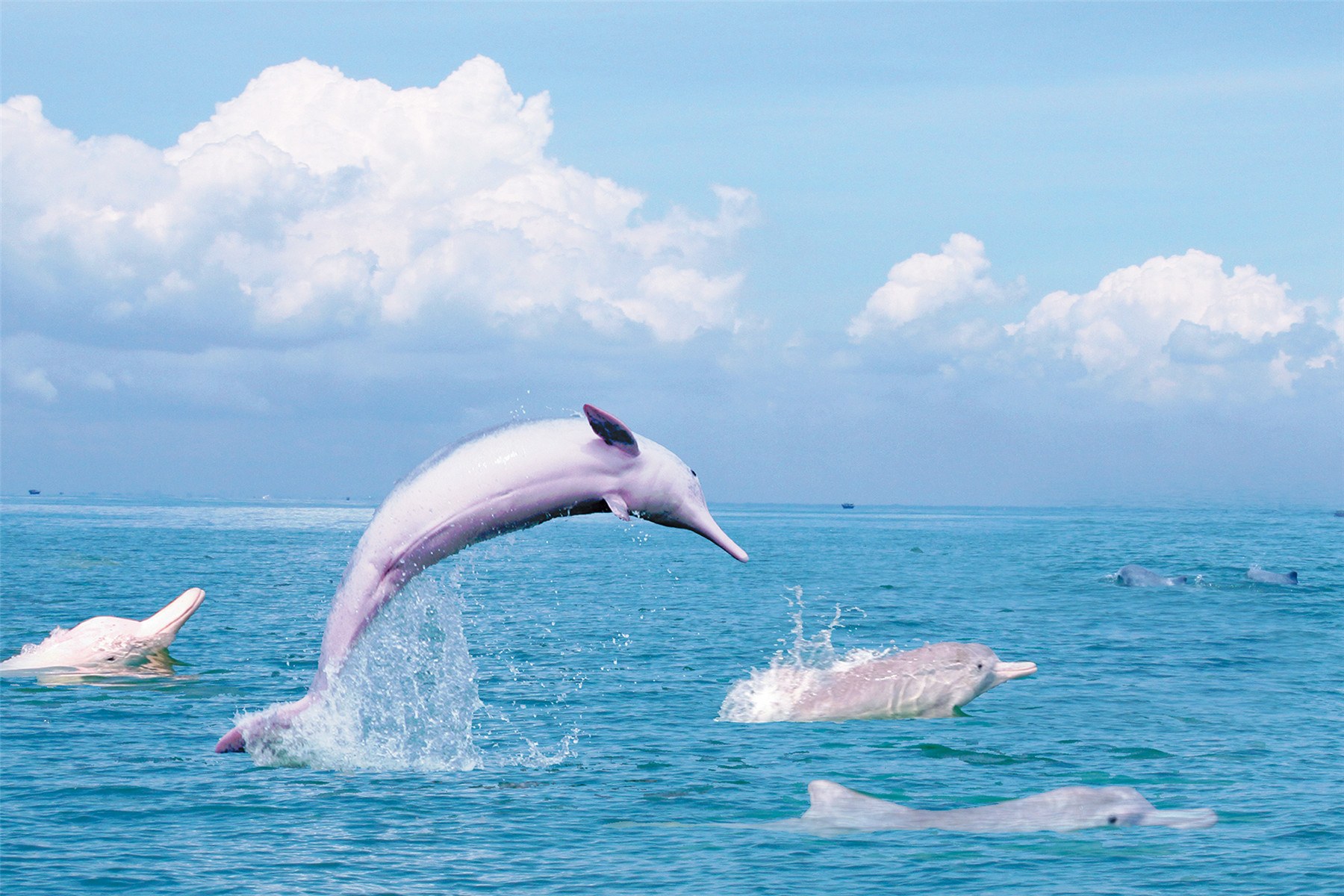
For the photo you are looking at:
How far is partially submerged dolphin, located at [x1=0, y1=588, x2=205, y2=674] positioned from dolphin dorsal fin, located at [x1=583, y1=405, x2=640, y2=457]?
57.2 ft

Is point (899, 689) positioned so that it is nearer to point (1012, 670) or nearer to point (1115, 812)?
point (1012, 670)

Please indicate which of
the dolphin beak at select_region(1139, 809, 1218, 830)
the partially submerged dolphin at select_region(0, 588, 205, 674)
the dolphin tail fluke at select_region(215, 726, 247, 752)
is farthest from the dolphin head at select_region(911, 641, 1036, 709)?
the partially submerged dolphin at select_region(0, 588, 205, 674)

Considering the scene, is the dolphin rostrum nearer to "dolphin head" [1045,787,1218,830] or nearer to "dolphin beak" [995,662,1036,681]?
"dolphin head" [1045,787,1218,830]

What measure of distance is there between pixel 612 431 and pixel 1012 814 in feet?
23.1

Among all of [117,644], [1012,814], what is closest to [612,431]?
[1012,814]

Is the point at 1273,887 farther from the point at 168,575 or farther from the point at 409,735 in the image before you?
the point at 168,575

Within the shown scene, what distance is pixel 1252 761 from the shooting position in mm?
17828

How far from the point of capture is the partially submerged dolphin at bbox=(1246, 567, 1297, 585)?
52125mm

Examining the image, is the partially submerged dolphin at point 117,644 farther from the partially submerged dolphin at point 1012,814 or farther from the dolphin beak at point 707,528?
the dolphin beak at point 707,528

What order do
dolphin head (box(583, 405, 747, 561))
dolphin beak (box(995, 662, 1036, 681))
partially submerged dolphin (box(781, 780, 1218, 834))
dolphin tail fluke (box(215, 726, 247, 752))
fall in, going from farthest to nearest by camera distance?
dolphin beak (box(995, 662, 1036, 681)) < partially submerged dolphin (box(781, 780, 1218, 834)) < dolphin tail fluke (box(215, 726, 247, 752)) < dolphin head (box(583, 405, 747, 561))

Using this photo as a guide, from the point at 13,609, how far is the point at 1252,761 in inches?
1440

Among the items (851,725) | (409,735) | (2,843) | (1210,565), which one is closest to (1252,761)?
(851,725)

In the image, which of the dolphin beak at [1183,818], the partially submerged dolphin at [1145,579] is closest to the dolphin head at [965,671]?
the dolphin beak at [1183,818]

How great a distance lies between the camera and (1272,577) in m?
53.1
